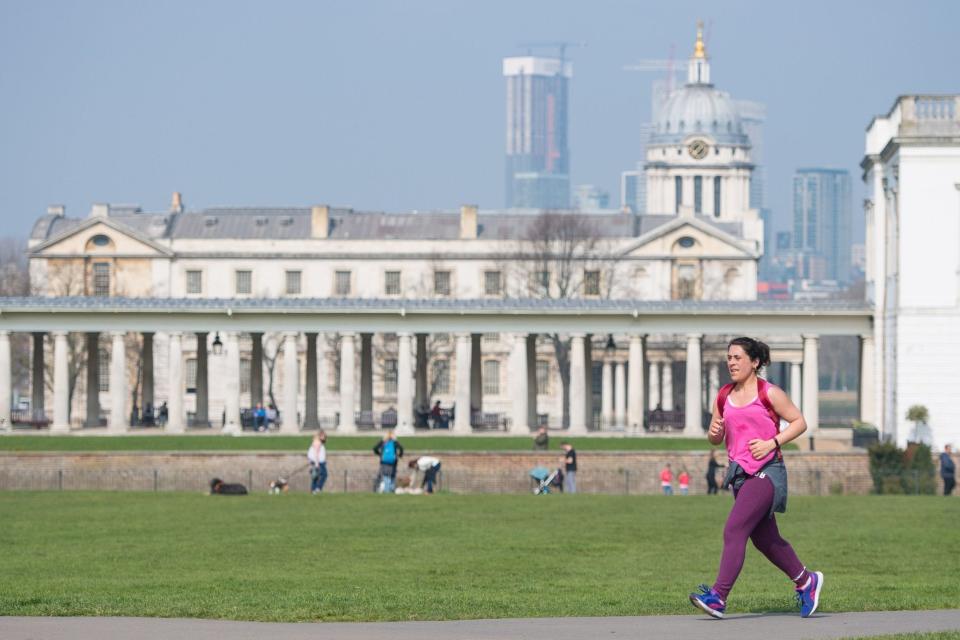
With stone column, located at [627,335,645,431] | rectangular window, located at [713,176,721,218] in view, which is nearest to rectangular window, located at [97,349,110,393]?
stone column, located at [627,335,645,431]

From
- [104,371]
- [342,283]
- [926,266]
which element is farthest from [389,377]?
[926,266]

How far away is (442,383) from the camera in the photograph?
369 ft

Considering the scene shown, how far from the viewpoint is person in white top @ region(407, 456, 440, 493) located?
49062 millimetres

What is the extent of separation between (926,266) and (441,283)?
53.6 m

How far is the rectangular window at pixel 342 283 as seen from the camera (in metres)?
116

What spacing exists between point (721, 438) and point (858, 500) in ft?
87.2

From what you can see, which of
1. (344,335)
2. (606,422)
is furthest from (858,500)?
(606,422)

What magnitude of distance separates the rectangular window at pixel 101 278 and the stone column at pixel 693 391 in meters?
44.6

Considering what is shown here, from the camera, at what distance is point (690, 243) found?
117438 millimetres

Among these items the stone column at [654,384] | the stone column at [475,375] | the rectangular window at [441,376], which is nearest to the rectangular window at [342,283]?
the rectangular window at [441,376]

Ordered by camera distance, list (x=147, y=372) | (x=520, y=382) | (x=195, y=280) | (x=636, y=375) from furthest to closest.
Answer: (x=195, y=280)
(x=147, y=372)
(x=520, y=382)
(x=636, y=375)

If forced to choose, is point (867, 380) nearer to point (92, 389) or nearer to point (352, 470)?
point (352, 470)

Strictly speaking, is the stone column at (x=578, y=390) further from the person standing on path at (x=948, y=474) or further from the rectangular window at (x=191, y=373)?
the rectangular window at (x=191, y=373)

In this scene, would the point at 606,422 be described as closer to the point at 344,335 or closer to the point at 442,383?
the point at 442,383
